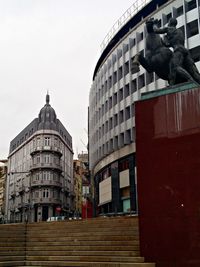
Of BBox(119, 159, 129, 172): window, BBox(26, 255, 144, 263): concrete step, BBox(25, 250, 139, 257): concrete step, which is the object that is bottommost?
BBox(26, 255, 144, 263): concrete step

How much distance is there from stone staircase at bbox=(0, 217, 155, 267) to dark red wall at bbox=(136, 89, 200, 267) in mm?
813

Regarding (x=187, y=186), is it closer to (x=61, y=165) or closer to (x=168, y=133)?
(x=168, y=133)

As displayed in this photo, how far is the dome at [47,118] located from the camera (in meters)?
77.7

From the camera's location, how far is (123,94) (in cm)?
4266

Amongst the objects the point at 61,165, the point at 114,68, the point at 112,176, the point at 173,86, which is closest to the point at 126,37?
the point at 114,68

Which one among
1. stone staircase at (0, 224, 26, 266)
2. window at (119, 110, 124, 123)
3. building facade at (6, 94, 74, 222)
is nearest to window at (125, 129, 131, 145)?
window at (119, 110, 124, 123)

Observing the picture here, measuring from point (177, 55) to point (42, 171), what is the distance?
63.6 metres

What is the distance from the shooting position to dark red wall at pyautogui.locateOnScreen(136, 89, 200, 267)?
35.8ft

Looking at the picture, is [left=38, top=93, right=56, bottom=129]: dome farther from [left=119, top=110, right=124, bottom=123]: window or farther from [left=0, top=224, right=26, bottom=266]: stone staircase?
[left=0, top=224, right=26, bottom=266]: stone staircase

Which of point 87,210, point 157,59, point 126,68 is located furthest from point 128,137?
point 157,59

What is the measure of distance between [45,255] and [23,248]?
1266 mm

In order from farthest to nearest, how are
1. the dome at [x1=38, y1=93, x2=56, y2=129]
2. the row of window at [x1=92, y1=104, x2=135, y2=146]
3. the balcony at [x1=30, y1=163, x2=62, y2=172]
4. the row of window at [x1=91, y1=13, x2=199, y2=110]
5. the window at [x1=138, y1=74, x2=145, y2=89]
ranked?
the dome at [x1=38, y1=93, x2=56, y2=129]
the balcony at [x1=30, y1=163, x2=62, y2=172]
the row of window at [x1=92, y1=104, x2=135, y2=146]
the window at [x1=138, y1=74, x2=145, y2=89]
the row of window at [x1=91, y1=13, x2=199, y2=110]

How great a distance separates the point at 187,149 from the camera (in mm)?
11438

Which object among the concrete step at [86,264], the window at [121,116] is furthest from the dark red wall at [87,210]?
the concrete step at [86,264]
